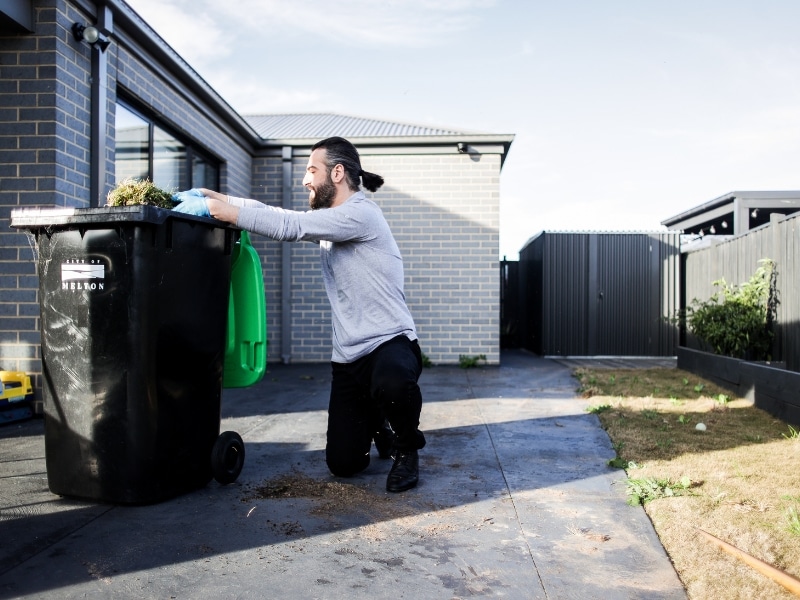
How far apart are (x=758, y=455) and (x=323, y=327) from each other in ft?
22.5

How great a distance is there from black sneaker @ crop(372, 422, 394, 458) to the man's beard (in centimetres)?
132

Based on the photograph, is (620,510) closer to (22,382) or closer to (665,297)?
(22,382)

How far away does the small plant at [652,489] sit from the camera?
277 cm

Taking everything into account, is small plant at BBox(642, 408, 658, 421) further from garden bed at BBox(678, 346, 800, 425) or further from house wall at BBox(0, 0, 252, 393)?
house wall at BBox(0, 0, 252, 393)

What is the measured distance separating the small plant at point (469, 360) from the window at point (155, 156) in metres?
4.40

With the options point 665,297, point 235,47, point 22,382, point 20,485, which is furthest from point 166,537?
point 665,297

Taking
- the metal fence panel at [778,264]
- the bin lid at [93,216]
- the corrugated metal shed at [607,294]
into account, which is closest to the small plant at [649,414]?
the metal fence panel at [778,264]

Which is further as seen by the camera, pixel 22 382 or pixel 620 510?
pixel 22 382

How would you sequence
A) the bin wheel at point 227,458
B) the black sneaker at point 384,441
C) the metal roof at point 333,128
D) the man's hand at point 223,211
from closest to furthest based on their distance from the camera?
1. the man's hand at point 223,211
2. the bin wheel at point 227,458
3. the black sneaker at point 384,441
4. the metal roof at point 333,128

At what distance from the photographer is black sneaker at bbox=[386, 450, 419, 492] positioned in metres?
2.98

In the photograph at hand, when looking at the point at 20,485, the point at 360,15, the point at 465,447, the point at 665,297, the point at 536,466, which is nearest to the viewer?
the point at 20,485

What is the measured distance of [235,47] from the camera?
7.81 metres

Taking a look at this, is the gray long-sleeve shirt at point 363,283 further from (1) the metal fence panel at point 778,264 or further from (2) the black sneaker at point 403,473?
(1) the metal fence panel at point 778,264

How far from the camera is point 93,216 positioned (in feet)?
8.34
